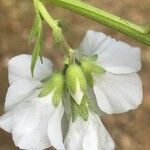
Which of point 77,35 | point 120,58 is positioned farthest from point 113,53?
point 77,35

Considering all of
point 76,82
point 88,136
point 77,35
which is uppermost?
point 76,82

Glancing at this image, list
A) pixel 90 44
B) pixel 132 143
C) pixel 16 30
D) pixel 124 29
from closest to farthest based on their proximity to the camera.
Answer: pixel 124 29, pixel 90 44, pixel 132 143, pixel 16 30

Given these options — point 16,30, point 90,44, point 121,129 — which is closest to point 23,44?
point 16,30

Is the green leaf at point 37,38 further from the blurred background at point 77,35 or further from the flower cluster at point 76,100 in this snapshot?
the blurred background at point 77,35

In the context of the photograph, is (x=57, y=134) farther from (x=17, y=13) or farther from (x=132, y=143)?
(x=17, y=13)

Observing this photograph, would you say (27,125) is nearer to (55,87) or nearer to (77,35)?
(55,87)

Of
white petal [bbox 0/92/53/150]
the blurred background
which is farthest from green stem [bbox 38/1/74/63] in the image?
the blurred background
